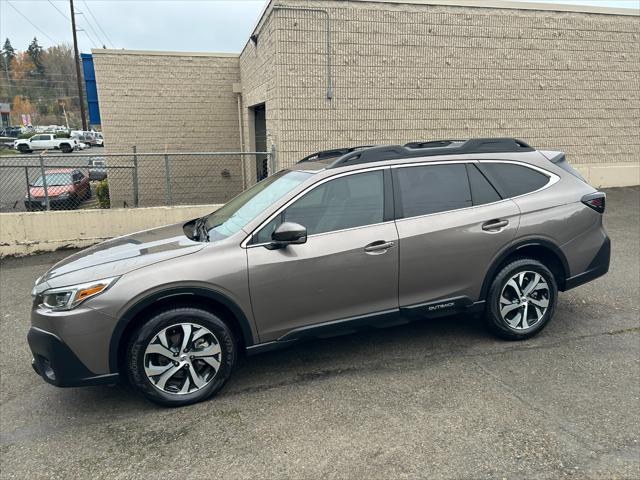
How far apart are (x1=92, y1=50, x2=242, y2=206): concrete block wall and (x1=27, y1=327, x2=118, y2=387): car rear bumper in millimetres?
9917

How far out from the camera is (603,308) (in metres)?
5.07

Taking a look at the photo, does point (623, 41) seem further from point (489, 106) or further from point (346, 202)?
point (346, 202)

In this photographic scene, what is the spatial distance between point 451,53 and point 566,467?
27.5 feet

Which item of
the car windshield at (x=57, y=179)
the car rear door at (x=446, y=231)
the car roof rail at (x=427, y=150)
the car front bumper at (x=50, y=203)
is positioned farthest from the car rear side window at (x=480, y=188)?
the car windshield at (x=57, y=179)

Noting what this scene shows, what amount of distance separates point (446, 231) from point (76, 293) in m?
2.76

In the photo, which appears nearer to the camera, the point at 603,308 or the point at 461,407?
the point at 461,407

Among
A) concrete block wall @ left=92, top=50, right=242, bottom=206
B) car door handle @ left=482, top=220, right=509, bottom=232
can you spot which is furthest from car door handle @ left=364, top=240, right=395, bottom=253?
concrete block wall @ left=92, top=50, right=242, bottom=206

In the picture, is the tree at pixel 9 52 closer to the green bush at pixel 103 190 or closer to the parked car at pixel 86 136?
the parked car at pixel 86 136

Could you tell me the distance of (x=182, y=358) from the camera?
3424 millimetres

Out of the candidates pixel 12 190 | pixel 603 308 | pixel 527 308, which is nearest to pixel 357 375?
pixel 527 308

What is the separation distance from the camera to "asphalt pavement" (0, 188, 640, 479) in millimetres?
2846

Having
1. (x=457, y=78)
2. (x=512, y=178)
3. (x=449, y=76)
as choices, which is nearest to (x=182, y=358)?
(x=512, y=178)

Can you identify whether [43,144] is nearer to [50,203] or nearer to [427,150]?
[50,203]

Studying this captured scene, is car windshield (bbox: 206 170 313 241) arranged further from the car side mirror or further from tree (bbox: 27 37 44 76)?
tree (bbox: 27 37 44 76)
